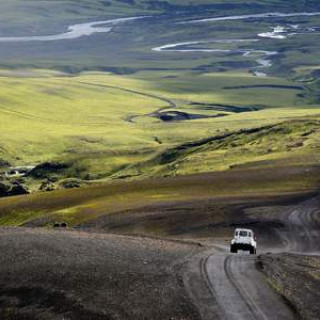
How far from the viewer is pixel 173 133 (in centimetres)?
19500

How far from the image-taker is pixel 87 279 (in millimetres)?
A: 32156

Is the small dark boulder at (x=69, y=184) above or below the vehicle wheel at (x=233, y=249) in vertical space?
below

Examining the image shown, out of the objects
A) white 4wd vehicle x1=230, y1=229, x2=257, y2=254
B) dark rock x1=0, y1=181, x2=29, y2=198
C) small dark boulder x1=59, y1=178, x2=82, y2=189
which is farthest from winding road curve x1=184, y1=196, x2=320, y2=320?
small dark boulder x1=59, y1=178, x2=82, y2=189

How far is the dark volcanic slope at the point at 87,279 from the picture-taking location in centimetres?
2844

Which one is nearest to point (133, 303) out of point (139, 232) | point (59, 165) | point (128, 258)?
point (128, 258)

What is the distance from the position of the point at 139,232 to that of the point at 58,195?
81.1 ft

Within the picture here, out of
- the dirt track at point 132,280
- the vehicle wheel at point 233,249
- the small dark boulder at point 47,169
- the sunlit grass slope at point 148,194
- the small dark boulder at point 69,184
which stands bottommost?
the small dark boulder at point 47,169

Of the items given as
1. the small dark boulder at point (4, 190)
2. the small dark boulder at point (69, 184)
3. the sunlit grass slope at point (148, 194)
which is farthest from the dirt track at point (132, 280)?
the small dark boulder at point (69, 184)

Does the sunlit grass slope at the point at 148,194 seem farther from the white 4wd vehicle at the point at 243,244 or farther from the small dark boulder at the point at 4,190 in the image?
the white 4wd vehicle at the point at 243,244

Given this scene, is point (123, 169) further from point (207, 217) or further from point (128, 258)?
point (128, 258)

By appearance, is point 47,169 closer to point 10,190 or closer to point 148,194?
point 10,190

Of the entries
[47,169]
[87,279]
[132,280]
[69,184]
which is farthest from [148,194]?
[47,169]

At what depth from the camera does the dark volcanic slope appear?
28438 mm

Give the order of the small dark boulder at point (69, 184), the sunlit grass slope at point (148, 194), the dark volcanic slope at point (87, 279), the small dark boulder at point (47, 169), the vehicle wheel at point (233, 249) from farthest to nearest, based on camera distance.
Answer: the small dark boulder at point (47, 169) → the small dark boulder at point (69, 184) → the sunlit grass slope at point (148, 194) → the vehicle wheel at point (233, 249) → the dark volcanic slope at point (87, 279)
